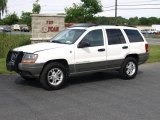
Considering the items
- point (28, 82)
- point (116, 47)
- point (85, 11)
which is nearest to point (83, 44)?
point (116, 47)

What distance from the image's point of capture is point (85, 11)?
1593 inches

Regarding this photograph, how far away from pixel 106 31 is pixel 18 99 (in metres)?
3.86

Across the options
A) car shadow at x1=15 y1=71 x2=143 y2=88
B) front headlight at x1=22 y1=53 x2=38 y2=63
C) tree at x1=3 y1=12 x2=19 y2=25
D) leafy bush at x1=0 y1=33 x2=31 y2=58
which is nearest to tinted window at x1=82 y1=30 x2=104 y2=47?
car shadow at x1=15 y1=71 x2=143 y2=88

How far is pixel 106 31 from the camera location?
1083cm

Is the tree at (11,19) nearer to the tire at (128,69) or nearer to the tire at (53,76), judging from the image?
the tire at (128,69)

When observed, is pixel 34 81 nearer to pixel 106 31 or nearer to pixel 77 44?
pixel 77 44

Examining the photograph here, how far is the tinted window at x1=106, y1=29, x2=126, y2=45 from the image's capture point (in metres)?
10.8

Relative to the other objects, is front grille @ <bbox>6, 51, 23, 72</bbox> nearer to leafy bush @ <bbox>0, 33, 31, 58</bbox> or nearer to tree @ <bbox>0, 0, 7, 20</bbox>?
leafy bush @ <bbox>0, 33, 31, 58</bbox>

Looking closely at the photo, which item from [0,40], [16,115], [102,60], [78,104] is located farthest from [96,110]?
[0,40]

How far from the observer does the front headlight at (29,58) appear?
9148 millimetres

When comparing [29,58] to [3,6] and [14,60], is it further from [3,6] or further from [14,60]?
[3,6]

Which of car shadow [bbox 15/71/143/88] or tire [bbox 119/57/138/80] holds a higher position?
tire [bbox 119/57/138/80]

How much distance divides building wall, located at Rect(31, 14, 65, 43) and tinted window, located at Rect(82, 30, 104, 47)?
8164 mm

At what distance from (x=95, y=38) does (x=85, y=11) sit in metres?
30.4
